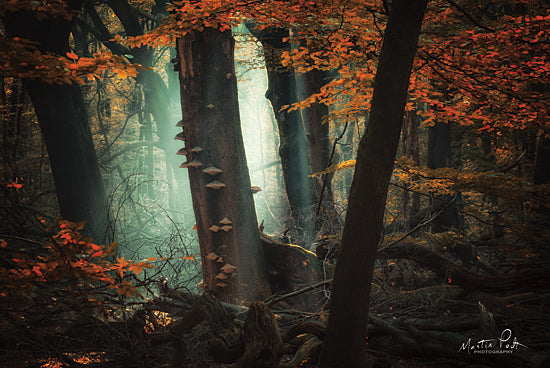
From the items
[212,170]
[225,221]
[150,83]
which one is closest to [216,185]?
[212,170]

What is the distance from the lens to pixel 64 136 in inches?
269

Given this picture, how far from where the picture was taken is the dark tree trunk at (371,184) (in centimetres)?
278

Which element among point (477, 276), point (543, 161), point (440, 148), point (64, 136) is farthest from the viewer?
point (440, 148)

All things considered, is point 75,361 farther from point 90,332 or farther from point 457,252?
point 457,252

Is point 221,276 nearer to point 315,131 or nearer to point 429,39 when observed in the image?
point 429,39

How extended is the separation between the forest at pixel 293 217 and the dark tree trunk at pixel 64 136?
0.03 meters

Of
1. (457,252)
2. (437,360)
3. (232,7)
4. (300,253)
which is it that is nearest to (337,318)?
(437,360)

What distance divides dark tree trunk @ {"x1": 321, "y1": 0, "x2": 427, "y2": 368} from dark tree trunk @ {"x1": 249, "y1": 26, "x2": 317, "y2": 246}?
4.26 meters

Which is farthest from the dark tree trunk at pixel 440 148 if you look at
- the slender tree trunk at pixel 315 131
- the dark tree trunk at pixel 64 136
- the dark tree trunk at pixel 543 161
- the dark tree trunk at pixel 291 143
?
the dark tree trunk at pixel 64 136

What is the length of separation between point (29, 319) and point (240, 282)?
2436mm

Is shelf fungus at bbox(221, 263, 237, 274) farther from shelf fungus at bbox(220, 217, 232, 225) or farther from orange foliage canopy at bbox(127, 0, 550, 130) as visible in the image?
orange foliage canopy at bbox(127, 0, 550, 130)

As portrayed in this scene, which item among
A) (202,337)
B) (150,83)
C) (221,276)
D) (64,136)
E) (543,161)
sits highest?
(150,83)

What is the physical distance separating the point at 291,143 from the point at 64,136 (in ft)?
15.8

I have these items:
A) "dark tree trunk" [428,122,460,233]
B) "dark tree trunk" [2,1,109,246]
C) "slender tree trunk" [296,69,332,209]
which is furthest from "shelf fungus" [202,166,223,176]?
"dark tree trunk" [428,122,460,233]
